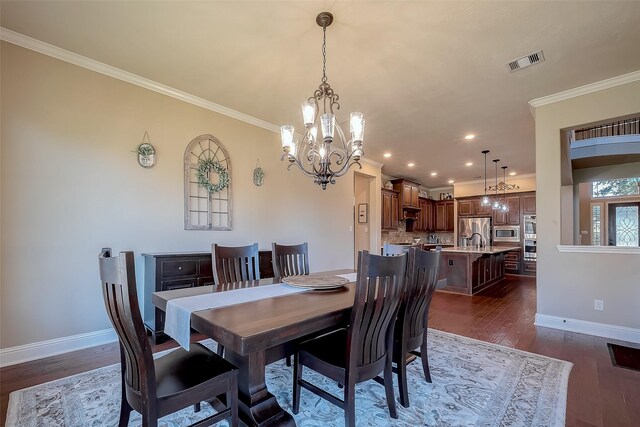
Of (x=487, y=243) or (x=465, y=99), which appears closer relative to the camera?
(x=465, y=99)

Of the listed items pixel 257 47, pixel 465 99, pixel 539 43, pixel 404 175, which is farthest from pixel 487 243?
pixel 257 47

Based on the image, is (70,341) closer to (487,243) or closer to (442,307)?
(442,307)

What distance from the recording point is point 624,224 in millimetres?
7629

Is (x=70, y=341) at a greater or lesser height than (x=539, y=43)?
lesser

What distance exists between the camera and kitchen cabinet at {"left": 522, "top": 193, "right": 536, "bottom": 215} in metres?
7.72

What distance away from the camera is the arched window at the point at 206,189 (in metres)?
3.54

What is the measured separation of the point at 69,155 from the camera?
274 cm

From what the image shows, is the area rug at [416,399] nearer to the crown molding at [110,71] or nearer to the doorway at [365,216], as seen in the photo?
the crown molding at [110,71]

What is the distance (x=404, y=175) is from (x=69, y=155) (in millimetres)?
7113

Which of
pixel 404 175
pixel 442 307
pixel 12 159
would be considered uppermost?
pixel 404 175

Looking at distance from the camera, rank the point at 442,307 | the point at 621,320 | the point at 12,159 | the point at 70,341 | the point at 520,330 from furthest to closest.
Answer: the point at 442,307 → the point at 520,330 → the point at 621,320 → the point at 70,341 → the point at 12,159

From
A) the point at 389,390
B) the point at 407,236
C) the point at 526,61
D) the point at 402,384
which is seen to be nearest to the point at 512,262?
the point at 407,236

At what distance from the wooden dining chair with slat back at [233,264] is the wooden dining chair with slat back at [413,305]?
4.28 feet

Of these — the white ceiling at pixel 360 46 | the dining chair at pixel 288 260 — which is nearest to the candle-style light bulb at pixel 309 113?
the white ceiling at pixel 360 46
